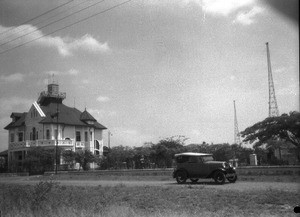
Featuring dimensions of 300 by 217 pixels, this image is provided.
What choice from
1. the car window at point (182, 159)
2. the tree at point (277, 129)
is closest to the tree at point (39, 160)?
the tree at point (277, 129)

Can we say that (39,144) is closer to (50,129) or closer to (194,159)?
(50,129)

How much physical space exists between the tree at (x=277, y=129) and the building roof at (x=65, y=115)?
134 ft

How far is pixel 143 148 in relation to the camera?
49.0m

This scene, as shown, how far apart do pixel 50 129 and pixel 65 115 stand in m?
5.68

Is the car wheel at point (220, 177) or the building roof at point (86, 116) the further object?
the building roof at point (86, 116)

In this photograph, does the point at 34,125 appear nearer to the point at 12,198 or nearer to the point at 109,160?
the point at 109,160

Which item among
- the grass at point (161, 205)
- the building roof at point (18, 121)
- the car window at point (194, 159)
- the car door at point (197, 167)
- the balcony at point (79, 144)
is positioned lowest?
the grass at point (161, 205)

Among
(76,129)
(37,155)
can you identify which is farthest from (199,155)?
(76,129)

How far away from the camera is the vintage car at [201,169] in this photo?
20469 millimetres

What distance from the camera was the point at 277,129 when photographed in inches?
1081

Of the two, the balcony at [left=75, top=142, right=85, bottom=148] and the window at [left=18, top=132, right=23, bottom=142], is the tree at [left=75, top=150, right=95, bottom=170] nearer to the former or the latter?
the balcony at [left=75, top=142, right=85, bottom=148]

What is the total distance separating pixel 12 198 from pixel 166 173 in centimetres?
1876

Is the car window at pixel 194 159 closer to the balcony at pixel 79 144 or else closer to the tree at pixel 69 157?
the tree at pixel 69 157

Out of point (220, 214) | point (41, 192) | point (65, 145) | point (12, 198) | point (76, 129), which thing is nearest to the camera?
point (220, 214)
